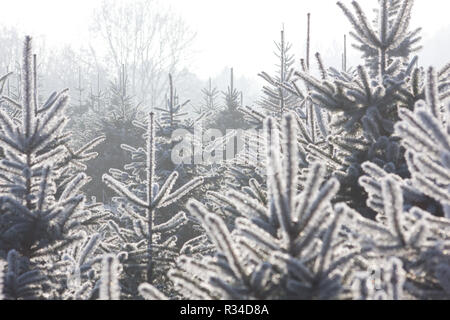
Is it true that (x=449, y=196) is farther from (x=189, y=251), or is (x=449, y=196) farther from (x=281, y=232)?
(x=189, y=251)

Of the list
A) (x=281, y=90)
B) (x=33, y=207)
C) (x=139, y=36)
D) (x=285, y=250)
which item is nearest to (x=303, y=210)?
(x=285, y=250)

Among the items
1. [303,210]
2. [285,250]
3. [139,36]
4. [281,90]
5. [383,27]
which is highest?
[139,36]

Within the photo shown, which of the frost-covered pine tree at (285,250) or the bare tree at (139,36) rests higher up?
the bare tree at (139,36)

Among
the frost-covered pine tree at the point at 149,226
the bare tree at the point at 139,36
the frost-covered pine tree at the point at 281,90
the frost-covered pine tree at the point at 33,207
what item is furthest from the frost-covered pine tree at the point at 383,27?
the bare tree at the point at 139,36

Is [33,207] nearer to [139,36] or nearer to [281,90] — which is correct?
[281,90]

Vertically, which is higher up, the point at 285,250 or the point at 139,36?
the point at 139,36

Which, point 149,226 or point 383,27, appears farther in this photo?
point 149,226

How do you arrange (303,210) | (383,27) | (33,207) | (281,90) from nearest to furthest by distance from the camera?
(303,210)
(33,207)
(383,27)
(281,90)

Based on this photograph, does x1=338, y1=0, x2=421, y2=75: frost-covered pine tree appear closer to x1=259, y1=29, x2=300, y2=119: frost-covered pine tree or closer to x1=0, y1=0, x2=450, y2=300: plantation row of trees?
x1=0, y1=0, x2=450, y2=300: plantation row of trees

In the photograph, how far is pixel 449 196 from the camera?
2.11m

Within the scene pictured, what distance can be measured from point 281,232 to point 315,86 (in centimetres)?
199

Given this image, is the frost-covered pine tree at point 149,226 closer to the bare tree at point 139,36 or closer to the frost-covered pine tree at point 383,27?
the frost-covered pine tree at point 383,27

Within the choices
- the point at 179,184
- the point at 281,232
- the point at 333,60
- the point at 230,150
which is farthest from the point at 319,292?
the point at 333,60

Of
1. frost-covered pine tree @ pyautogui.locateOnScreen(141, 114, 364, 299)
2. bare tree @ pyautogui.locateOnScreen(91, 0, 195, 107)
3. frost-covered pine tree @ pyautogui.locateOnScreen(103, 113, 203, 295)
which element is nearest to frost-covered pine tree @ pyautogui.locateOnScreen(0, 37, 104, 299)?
frost-covered pine tree @ pyautogui.locateOnScreen(103, 113, 203, 295)
